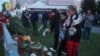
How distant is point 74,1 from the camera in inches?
3472

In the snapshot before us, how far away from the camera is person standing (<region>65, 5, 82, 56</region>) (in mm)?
7797

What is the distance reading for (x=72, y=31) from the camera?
25.8ft

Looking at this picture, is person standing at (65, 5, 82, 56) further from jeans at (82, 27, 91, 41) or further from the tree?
the tree

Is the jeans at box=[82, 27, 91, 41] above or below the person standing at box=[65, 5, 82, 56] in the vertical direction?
below

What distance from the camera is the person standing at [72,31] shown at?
25.6 feet

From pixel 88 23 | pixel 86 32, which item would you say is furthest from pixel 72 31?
pixel 86 32

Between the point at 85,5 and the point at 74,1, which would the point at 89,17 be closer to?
the point at 85,5

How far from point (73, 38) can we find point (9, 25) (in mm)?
4101

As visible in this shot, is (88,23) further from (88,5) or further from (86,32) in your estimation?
(88,5)

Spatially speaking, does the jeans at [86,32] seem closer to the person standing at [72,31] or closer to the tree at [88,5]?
the person standing at [72,31]

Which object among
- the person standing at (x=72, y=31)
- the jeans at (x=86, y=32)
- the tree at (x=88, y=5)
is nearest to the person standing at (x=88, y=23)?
the jeans at (x=86, y=32)

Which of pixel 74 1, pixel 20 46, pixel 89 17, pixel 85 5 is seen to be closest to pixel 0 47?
pixel 20 46

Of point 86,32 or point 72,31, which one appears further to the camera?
point 86,32

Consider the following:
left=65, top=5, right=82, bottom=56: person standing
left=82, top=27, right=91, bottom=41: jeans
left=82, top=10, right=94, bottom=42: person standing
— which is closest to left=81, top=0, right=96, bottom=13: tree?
left=82, top=27, right=91, bottom=41: jeans
